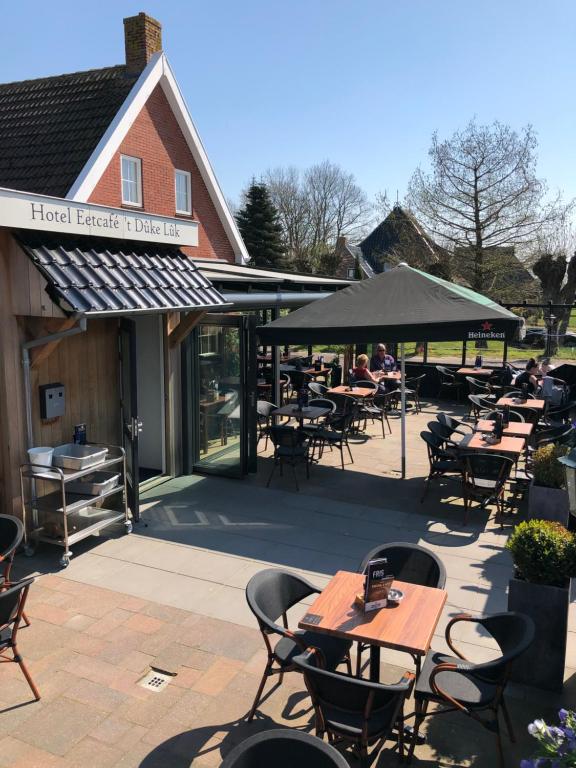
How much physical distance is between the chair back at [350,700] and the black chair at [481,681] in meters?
0.28

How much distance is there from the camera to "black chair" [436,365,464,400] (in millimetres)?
15055

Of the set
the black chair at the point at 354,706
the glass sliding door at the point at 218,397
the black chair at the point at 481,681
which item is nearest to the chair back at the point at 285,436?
the glass sliding door at the point at 218,397

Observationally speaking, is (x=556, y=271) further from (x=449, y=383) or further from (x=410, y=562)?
(x=410, y=562)

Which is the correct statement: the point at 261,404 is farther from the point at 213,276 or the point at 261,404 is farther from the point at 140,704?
the point at 140,704

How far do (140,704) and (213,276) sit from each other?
267 inches

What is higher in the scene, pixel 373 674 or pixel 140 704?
pixel 373 674

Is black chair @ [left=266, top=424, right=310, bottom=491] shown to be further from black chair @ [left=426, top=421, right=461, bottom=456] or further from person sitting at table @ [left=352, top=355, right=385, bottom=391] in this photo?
person sitting at table @ [left=352, top=355, right=385, bottom=391]

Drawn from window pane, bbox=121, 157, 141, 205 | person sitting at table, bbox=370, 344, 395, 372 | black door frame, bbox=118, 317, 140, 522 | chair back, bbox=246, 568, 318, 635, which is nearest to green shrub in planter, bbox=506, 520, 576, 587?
chair back, bbox=246, 568, 318, 635

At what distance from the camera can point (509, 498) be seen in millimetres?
8086

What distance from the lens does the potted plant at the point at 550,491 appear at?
6.57 m

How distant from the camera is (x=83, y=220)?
19.9 feet

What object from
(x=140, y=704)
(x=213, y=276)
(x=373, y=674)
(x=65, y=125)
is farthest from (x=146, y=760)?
(x=65, y=125)

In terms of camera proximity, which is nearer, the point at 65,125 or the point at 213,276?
the point at 213,276

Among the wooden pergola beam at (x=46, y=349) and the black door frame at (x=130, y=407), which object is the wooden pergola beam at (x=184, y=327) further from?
the wooden pergola beam at (x=46, y=349)
